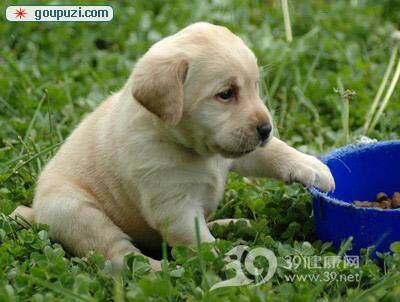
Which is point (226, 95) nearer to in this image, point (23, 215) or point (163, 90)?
point (163, 90)

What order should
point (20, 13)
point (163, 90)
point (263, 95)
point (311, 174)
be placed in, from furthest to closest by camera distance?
point (20, 13)
point (263, 95)
point (311, 174)
point (163, 90)

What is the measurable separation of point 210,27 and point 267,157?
786 mm

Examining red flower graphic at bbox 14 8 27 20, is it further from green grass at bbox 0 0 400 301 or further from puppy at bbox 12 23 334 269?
puppy at bbox 12 23 334 269

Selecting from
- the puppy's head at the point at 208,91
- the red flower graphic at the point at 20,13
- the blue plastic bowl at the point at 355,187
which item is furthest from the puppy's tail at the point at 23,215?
the red flower graphic at the point at 20,13

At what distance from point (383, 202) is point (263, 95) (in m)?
1.74

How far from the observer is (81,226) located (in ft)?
14.7

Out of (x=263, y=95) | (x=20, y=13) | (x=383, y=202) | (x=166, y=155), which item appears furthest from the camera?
(x=20, y=13)

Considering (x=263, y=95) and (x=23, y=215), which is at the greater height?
(x=263, y=95)

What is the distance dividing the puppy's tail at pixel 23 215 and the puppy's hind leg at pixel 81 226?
0.18 metres

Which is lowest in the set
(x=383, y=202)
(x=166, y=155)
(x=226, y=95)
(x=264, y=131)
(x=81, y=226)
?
(x=383, y=202)

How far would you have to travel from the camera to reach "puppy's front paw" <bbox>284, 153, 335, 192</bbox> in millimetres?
4477

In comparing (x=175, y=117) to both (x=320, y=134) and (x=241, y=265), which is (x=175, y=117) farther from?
(x=320, y=134)

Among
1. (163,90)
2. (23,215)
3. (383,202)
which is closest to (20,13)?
(23,215)

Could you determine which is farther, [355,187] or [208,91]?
[355,187]
